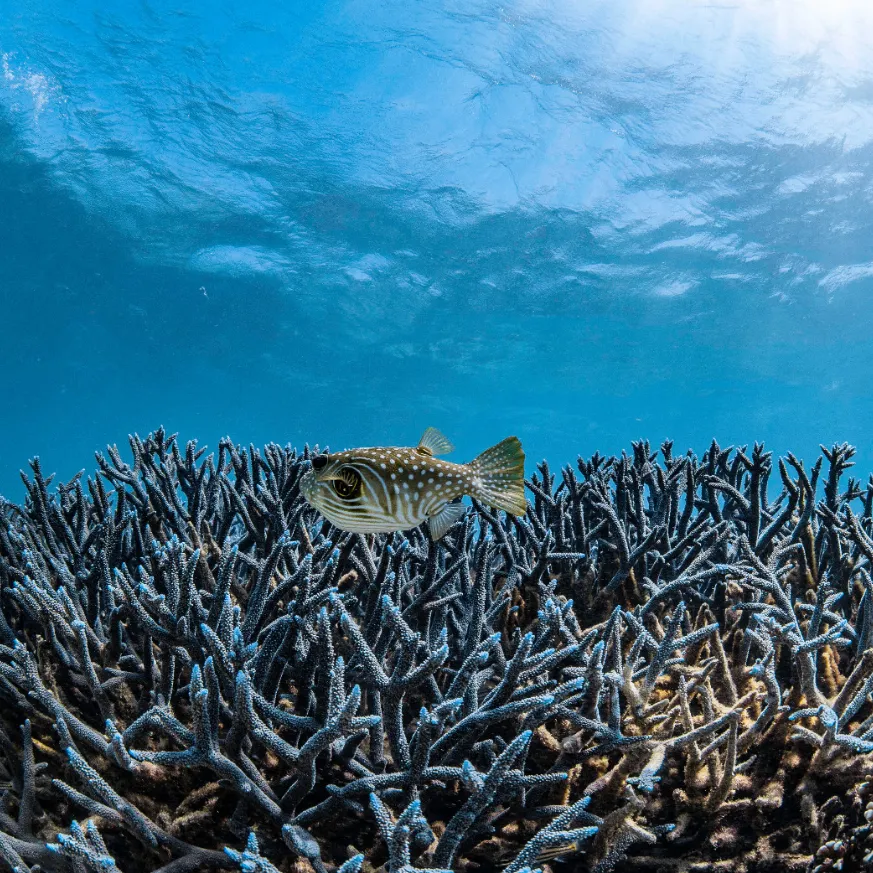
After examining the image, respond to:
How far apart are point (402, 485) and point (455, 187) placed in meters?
28.5

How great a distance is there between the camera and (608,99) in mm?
22797

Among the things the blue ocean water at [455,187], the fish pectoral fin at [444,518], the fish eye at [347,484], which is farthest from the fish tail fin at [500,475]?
the blue ocean water at [455,187]

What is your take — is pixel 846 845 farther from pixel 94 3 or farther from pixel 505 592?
pixel 94 3

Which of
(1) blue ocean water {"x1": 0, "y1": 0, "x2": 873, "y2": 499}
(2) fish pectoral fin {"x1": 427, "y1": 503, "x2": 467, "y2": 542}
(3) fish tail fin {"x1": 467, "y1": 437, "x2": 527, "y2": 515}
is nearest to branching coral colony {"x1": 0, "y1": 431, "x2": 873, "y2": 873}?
(2) fish pectoral fin {"x1": 427, "y1": 503, "x2": 467, "y2": 542}

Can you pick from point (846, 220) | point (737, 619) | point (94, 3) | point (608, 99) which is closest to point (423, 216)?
point (608, 99)

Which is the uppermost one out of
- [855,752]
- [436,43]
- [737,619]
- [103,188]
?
[103,188]

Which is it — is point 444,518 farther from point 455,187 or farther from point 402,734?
point 455,187

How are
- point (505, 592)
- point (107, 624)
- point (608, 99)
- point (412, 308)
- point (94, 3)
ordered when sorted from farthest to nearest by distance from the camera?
point (412, 308), point (608, 99), point (94, 3), point (505, 592), point (107, 624)

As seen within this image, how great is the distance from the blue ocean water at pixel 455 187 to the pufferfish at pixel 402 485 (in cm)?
2393

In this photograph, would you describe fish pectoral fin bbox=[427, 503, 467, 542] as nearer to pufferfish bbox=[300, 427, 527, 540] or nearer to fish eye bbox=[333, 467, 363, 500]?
pufferfish bbox=[300, 427, 527, 540]

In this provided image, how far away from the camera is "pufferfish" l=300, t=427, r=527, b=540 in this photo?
200 cm

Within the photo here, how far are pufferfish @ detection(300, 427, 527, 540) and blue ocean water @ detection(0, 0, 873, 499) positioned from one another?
23.9 m

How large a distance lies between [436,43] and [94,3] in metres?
12.4

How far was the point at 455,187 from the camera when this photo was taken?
1096 inches
